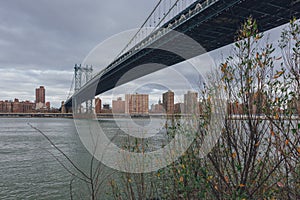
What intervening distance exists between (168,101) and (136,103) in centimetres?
146

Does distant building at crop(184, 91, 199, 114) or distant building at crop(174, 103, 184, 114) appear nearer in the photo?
distant building at crop(184, 91, 199, 114)

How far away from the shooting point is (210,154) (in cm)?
196

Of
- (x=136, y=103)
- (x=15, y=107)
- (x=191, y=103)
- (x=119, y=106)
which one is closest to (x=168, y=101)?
(x=191, y=103)

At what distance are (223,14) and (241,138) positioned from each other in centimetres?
1119

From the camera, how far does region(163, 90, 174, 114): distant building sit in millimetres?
2663

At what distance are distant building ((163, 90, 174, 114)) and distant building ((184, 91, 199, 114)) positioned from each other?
0.24 metres

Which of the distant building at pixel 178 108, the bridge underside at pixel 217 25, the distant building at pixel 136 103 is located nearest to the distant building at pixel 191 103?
the distant building at pixel 178 108

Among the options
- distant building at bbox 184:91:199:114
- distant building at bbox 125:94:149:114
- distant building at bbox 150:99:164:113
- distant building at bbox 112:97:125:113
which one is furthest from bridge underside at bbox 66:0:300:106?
distant building at bbox 184:91:199:114

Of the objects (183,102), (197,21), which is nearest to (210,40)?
(197,21)

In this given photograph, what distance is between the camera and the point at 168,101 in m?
2.81

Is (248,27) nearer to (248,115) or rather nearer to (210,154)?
(248,115)

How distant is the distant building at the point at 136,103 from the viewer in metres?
4.05

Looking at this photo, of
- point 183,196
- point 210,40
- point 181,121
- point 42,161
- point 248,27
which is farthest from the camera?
point 210,40

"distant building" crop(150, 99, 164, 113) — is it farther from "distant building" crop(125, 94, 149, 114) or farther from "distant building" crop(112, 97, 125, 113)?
"distant building" crop(112, 97, 125, 113)
